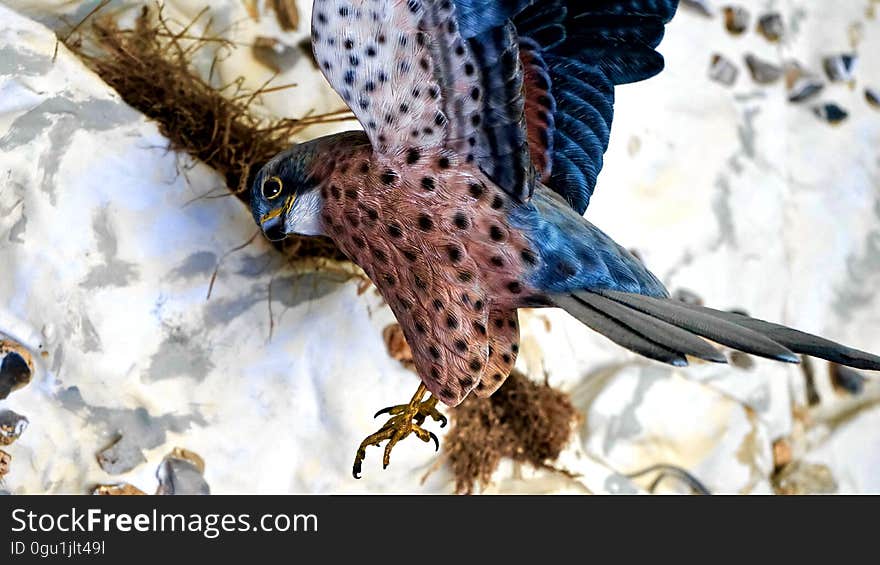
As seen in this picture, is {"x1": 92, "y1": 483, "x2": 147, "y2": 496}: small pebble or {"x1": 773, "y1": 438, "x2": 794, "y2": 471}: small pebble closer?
{"x1": 92, "y1": 483, "x2": 147, "y2": 496}: small pebble

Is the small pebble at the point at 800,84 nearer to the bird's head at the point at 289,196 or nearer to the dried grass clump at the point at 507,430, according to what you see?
the dried grass clump at the point at 507,430

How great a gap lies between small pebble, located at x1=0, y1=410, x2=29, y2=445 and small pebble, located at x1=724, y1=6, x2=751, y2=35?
3.46 feet

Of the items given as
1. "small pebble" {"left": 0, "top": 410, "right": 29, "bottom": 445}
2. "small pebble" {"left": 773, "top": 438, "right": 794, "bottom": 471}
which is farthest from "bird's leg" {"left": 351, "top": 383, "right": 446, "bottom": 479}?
"small pebble" {"left": 773, "top": 438, "right": 794, "bottom": 471}

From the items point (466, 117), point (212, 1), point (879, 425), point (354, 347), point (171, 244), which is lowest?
point (879, 425)

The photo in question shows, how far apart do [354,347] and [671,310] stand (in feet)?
1.46

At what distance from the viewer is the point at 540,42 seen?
2.39 ft

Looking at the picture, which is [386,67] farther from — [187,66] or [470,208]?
[187,66]

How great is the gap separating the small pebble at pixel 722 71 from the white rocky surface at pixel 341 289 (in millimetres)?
13

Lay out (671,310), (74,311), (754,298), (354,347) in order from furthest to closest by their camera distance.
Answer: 1. (754,298)
2. (354,347)
3. (74,311)
4. (671,310)

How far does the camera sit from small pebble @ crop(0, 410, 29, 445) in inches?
32.9

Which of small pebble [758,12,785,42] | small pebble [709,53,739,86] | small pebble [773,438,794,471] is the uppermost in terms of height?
small pebble [758,12,785,42]

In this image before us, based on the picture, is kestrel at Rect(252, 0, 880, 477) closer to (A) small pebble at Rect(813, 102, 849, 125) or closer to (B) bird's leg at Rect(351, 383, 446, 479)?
(B) bird's leg at Rect(351, 383, 446, 479)

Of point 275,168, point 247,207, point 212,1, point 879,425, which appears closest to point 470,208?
point 275,168

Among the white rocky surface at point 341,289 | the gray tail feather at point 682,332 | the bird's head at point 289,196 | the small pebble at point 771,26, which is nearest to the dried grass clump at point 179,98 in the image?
the white rocky surface at point 341,289
